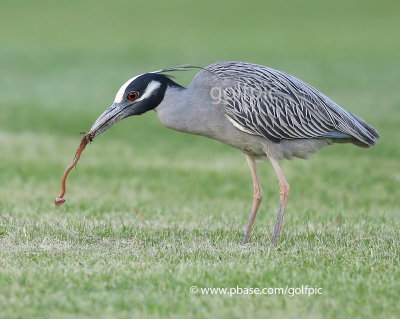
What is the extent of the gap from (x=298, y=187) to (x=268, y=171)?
1411mm

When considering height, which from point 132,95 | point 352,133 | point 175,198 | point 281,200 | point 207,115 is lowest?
point 175,198

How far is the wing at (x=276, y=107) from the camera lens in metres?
6.97

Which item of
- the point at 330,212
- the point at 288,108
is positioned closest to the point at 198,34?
the point at 330,212

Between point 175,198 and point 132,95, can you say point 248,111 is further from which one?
point 175,198

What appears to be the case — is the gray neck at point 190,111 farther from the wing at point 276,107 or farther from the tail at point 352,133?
the tail at point 352,133

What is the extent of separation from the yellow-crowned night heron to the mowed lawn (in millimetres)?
949

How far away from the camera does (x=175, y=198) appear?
1142 cm

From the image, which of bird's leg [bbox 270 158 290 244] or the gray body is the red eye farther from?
bird's leg [bbox 270 158 290 244]

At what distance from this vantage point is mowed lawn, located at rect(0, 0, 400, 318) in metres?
5.14

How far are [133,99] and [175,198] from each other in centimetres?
477

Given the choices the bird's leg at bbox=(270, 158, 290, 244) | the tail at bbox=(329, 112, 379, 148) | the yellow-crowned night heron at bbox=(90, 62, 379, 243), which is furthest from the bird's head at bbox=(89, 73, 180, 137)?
the tail at bbox=(329, 112, 379, 148)

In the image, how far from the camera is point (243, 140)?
7090 millimetres

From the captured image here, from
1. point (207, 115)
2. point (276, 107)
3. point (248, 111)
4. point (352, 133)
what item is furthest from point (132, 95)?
point (352, 133)

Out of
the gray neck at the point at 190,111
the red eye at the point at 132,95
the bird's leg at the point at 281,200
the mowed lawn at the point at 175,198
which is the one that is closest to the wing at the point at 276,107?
the gray neck at the point at 190,111
